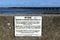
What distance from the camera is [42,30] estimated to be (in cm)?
69

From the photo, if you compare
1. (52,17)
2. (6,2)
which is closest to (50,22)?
(52,17)

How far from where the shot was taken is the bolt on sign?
67 cm

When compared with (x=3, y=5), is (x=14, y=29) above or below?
below

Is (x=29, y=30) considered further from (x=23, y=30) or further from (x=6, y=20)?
(x=6, y=20)

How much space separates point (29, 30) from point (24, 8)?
13 centimetres

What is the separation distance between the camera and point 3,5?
690 millimetres

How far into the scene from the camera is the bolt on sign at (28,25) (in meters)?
0.67

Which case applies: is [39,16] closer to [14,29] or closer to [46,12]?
[46,12]

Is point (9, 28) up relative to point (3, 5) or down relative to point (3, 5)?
A: down

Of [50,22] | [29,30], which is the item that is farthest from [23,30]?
[50,22]

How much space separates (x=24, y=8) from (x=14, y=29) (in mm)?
130

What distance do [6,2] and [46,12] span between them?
24 centimetres

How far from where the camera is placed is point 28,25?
26.7 inches

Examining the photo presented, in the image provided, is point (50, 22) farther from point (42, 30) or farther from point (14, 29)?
point (14, 29)
